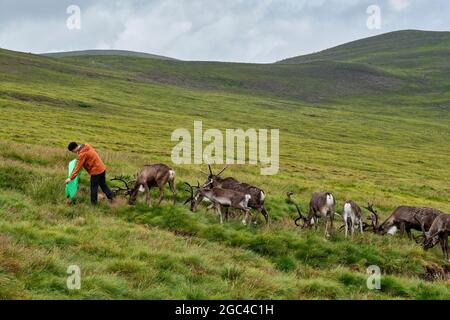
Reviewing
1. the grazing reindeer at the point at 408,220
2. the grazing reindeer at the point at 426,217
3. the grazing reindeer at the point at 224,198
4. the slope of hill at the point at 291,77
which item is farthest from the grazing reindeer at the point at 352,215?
the slope of hill at the point at 291,77

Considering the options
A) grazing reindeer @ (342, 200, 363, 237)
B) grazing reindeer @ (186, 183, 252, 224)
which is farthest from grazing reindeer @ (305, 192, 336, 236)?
grazing reindeer @ (186, 183, 252, 224)

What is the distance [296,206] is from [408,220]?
499 centimetres

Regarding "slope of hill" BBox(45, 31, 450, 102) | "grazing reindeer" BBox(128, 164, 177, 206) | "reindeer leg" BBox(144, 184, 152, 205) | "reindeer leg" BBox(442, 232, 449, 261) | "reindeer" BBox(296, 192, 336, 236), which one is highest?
"slope of hill" BBox(45, 31, 450, 102)

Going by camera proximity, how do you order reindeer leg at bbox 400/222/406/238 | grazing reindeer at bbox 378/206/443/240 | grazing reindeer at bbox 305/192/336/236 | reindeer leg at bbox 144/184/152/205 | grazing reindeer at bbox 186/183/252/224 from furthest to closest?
reindeer leg at bbox 400/222/406/238 → grazing reindeer at bbox 378/206/443/240 → grazing reindeer at bbox 305/192/336/236 → reindeer leg at bbox 144/184/152/205 → grazing reindeer at bbox 186/183/252/224

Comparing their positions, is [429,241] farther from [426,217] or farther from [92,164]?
[92,164]

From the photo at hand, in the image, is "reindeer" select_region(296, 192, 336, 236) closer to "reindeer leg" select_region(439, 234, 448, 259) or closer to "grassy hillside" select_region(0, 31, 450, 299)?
"grassy hillside" select_region(0, 31, 450, 299)

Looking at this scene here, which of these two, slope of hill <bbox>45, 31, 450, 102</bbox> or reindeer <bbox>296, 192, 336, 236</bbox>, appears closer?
reindeer <bbox>296, 192, 336, 236</bbox>

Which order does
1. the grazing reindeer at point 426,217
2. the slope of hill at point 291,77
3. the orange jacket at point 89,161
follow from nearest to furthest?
the orange jacket at point 89,161 < the grazing reindeer at point 426,217 < the slope of hill at point 291,77

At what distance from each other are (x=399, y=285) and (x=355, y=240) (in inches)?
180

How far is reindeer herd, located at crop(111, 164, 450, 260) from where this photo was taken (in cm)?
1809

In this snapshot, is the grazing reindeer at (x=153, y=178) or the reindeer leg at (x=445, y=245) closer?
the reindeer leg at (x=445, y=245)

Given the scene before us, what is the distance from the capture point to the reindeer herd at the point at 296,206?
18.1 metres

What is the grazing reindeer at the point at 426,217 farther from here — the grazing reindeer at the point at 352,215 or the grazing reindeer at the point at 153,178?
the grazing reindeer at the point at 153,178

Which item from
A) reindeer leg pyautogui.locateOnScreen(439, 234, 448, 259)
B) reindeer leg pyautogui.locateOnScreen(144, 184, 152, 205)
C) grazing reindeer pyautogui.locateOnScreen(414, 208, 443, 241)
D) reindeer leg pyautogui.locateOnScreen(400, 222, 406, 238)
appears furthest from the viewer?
reindeer leg pyautogui.locateOnScreen(400, 222, 406, 238)
